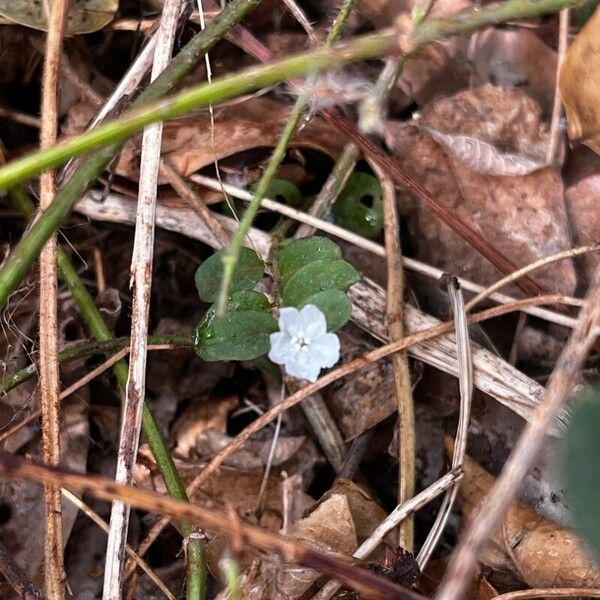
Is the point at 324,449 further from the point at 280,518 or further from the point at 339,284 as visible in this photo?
the point at 339,284

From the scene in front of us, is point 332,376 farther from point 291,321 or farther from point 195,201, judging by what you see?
point 195,201

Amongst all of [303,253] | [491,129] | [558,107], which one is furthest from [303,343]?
[558,107]

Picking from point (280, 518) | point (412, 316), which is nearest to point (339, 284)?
point (412, 316)

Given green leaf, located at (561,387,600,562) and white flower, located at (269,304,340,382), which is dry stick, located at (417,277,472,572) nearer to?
white flower, located at (269,304,340,382)

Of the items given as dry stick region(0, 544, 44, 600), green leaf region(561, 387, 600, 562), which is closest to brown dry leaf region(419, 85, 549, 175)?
green leaf region(561, 387, 600, 562)

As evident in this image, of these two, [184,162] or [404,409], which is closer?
[404,409]

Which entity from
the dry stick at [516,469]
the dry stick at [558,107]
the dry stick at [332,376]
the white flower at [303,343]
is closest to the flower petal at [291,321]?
the white flower at [303,343]
